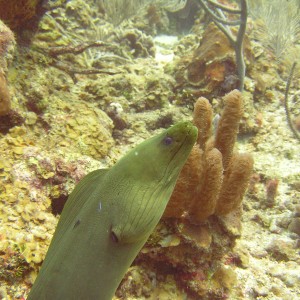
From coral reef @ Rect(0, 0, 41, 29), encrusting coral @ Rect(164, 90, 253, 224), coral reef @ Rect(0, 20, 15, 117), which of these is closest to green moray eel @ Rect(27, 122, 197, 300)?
encrusting coral @ Rect(164, 90, 253, 224)

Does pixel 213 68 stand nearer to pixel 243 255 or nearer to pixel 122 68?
pixel 122 68

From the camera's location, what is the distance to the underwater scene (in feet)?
5.43

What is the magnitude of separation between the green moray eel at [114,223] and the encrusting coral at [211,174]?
1057 mm

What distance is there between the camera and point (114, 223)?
162 cm

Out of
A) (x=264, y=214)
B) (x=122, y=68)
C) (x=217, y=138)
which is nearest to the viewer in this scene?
(x=217, y=138)

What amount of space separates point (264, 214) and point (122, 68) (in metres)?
4.42

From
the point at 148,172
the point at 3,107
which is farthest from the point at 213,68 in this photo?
the point at 148,172

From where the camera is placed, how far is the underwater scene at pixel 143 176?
1655 mm

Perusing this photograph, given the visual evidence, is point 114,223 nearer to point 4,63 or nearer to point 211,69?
point 4,63

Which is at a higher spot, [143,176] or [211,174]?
[211,174]

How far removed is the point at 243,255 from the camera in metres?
3.31

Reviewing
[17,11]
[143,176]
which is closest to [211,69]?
[17,11]

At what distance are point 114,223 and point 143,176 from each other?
324 millimetres

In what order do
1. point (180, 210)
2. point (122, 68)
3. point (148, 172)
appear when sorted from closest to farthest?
point (148, 172), point (180, 210), point (122, 68)
